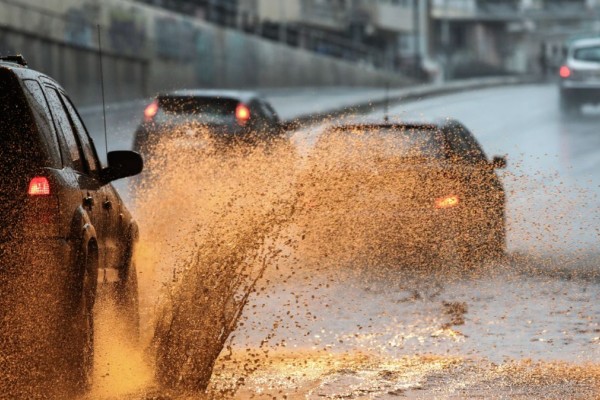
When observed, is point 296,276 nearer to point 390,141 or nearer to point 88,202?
point 390,141

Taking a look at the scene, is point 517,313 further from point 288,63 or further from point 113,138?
point 288,63

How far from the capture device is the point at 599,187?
2234 centimetres

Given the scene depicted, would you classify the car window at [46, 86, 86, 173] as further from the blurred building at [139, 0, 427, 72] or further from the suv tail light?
the blurred building at [139, 0, 427, 72]

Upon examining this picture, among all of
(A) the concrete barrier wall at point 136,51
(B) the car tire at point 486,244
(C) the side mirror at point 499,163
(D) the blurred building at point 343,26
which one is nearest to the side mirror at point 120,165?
(B) the car tire at point 486,244

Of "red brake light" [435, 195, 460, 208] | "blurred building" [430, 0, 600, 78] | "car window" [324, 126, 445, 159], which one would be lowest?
"blurred building" [430, 0, 600, 78]

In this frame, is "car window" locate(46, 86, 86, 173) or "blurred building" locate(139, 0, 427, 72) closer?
"car window" locate(46, 86, 86, 173)

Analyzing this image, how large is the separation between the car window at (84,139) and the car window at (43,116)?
660 mm

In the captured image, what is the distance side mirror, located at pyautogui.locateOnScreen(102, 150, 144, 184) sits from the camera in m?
7.93

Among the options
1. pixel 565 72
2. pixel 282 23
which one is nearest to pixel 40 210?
pixel 565 72

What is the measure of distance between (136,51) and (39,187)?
39724 mm

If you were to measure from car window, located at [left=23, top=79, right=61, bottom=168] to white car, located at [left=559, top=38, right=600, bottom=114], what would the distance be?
99.6ft

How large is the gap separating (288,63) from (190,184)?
141ft

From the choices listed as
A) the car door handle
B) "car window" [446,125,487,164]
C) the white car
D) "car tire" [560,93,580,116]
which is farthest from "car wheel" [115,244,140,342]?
"car tire" [560,93,580,116]

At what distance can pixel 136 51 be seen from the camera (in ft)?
150
